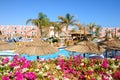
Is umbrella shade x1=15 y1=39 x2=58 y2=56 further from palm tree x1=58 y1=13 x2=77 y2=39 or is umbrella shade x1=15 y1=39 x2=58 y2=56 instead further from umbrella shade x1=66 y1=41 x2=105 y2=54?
palm tree x1=58 y1=13 x2=77 y2=39

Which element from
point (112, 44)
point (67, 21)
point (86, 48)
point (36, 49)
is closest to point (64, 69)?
point (36, 49)

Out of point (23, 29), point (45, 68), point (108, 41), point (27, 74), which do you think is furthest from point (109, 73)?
point (23, 29)

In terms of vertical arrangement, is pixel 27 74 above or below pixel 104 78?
above

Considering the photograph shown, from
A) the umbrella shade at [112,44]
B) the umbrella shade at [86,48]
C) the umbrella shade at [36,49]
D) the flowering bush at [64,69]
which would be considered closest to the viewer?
the flowering bush at [64,69]

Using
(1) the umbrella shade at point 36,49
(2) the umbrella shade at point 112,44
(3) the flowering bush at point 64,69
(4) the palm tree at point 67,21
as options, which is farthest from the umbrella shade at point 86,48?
(4) the palm tree at point 67,21

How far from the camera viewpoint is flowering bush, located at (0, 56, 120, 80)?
3984 mm

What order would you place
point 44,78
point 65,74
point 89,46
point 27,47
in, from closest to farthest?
point 44,78 < point 65,74 < point 27,47 < point 89,46

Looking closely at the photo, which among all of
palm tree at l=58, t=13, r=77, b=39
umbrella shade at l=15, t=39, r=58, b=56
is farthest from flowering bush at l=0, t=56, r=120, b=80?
palm tree at l=58, t=13, r=77, b=39

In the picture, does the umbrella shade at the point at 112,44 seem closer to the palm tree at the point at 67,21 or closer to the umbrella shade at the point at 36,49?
the umbrella shade at the point at 36,49

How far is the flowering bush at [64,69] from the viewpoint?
3984mm

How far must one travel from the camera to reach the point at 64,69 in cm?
514

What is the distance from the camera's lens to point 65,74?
4629mm

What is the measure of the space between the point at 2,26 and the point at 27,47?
86.0 m

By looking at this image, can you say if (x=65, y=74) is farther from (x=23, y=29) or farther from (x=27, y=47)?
(x=23, y=29)
